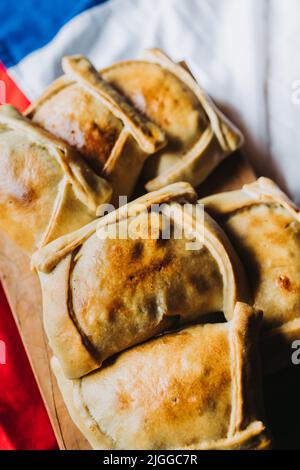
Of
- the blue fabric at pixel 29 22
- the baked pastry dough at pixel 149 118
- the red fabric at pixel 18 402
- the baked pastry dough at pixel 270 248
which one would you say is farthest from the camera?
the blue fabric at pixel 29 22

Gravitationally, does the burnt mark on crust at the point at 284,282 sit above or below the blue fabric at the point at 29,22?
below

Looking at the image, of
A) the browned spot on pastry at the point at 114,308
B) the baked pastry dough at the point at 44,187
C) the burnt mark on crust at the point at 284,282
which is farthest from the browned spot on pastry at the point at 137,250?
the burnt mark on crust at the point at 284,282

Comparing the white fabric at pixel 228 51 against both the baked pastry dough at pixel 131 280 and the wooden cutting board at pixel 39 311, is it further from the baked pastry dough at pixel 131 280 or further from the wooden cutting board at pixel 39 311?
the baked pastry dough at pixel 131 280

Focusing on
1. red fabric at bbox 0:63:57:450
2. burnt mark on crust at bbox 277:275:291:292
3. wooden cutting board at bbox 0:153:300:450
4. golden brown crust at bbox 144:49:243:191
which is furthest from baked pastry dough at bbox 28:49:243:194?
red fabric at bbox 0:63:57:450

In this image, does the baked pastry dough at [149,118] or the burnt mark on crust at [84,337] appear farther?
the baked pastry dough at [149,118]

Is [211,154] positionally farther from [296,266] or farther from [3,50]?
[3,50]

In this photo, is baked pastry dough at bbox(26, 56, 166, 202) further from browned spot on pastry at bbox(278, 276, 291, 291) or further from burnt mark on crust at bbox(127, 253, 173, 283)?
browned spot on pastry at bbox(278, 276, 291, 291)

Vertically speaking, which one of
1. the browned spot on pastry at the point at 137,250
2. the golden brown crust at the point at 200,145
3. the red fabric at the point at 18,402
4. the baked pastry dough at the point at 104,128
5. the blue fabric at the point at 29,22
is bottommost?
the red fabric at the point at 18,402
